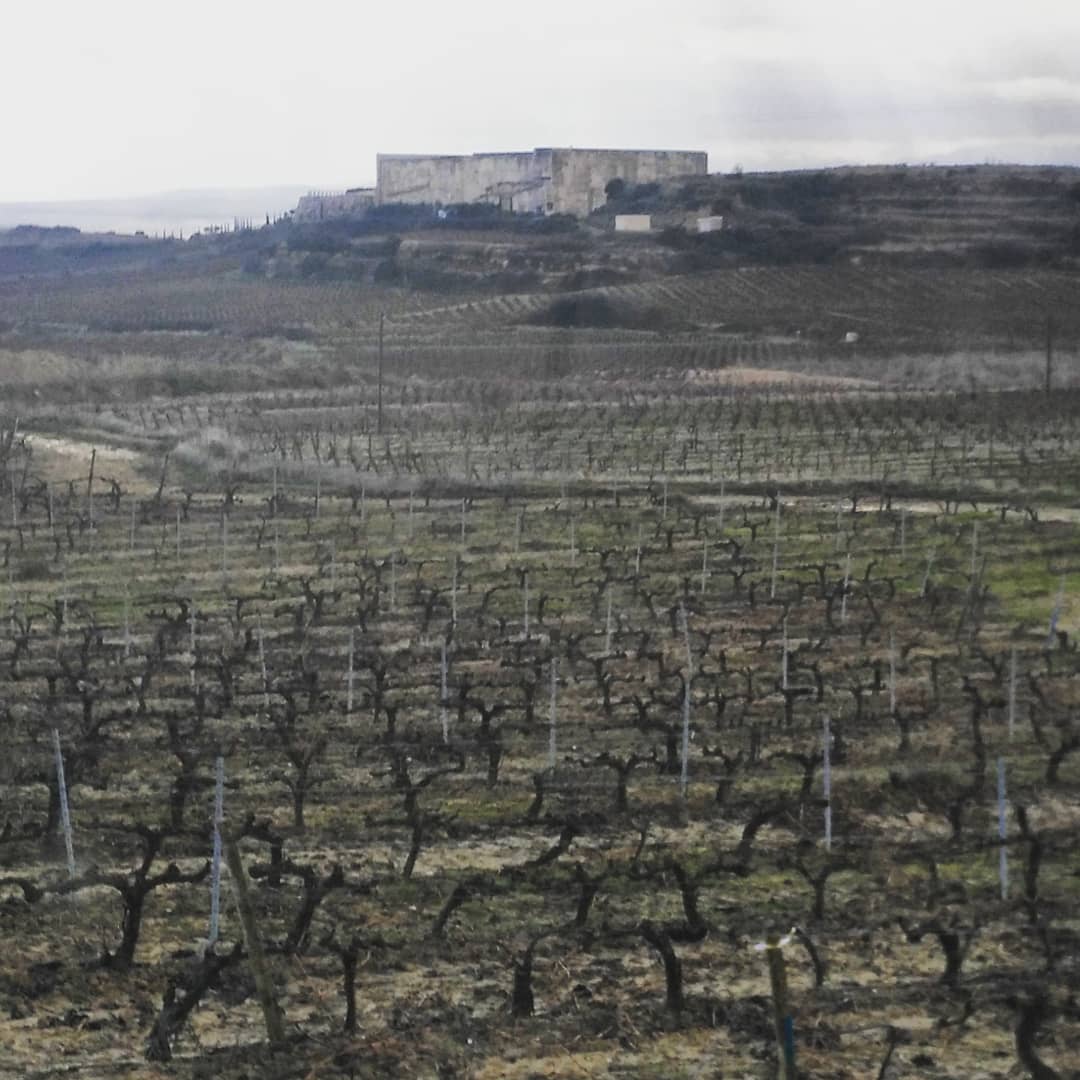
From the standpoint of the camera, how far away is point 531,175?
7469cm

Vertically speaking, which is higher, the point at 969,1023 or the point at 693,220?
the point at 693,220

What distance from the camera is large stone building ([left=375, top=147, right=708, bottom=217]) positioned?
239 ft

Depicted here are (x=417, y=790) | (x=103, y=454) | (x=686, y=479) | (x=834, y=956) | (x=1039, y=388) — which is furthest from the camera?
(x=1039, y=388)

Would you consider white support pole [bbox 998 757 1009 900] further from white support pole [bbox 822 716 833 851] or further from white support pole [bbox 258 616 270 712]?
white support pole [bbox 258 616 270 712]

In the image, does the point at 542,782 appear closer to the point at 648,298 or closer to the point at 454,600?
the point at 454,600

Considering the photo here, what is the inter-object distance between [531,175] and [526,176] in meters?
0.42

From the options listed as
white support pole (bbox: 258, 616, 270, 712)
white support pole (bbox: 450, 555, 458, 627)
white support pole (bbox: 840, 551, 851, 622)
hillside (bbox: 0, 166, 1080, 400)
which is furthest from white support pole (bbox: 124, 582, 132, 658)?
hillside (bbox: 0, 166, 1080, 400)

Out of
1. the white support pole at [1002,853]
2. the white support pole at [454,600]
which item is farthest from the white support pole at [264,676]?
the white support pole at [1002,853]

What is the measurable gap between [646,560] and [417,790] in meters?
7.93

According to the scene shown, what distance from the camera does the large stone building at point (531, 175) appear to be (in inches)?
2864

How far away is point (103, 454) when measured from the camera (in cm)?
2747

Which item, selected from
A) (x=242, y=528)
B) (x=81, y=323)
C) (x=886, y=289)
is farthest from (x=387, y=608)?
(x=81, y=323)

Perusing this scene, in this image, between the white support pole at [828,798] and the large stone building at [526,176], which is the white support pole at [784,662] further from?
the large stone building at [526,176]

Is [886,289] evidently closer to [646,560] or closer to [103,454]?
[103,454]
